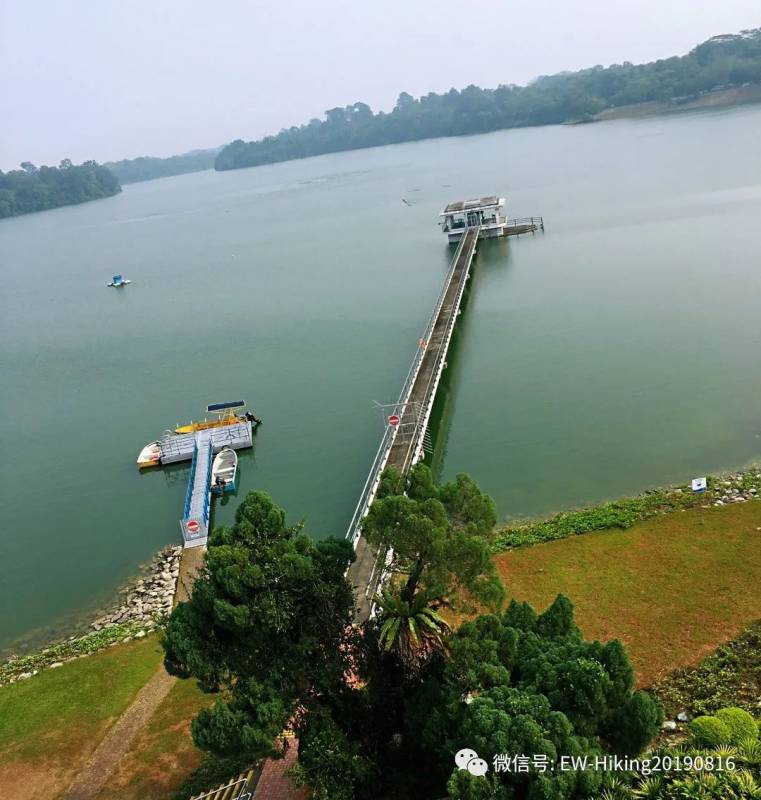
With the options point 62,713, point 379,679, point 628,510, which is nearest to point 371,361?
point 628,510

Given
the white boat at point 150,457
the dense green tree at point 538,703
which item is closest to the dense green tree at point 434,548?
the dense green tree at point 538,703

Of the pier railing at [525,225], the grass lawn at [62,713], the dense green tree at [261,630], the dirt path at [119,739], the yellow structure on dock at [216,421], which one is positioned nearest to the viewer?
the dense green tree at [261,630]

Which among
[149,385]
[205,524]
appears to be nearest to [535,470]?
[205,524]

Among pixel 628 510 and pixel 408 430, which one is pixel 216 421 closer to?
pixel 408 430

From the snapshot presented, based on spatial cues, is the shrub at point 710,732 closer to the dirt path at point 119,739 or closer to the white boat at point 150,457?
the dirt path at point 119,739

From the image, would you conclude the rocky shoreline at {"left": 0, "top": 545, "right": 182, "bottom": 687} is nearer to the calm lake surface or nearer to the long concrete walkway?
the calm lake surface

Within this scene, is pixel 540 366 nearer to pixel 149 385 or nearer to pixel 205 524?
pixel 205 524
